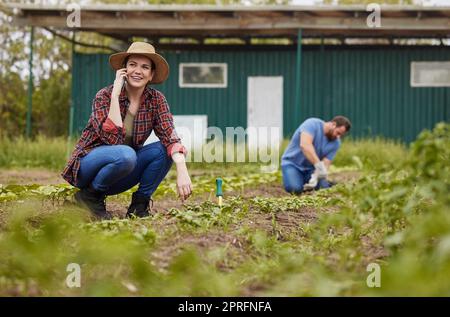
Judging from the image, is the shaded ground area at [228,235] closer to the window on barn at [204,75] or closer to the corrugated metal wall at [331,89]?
the corrugated metal wall at [331,89]

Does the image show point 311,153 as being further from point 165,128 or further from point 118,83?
point 118,83

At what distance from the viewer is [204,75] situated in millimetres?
17141

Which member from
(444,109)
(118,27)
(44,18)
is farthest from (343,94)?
(44,18)

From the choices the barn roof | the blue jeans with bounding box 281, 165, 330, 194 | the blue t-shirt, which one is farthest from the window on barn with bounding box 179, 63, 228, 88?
the blue jeans with bounding box 281, 165, 330, 194

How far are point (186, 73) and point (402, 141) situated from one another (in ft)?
16.4

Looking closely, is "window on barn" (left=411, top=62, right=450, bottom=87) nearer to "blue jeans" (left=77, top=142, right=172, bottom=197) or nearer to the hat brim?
the hat brim

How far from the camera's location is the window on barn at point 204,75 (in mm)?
17125

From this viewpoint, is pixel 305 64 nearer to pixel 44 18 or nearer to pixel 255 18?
pixel 255 18

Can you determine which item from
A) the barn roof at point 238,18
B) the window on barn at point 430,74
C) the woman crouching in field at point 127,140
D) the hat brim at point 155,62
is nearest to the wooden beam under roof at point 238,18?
the barn roof at point 238,18

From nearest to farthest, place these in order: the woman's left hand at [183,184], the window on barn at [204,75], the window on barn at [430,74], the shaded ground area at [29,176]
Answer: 1. the woman's left hand at [183,184]
2. the shaded ground area at [29,176]
3. the window on barn at [430,74]
4. the window on barn at [204,75]

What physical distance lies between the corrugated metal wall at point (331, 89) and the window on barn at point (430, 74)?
0.40 ft

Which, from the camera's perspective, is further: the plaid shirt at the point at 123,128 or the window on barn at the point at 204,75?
the window on barn at the point at 204,75

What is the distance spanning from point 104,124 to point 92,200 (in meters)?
0.57

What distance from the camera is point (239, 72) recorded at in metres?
17.0
